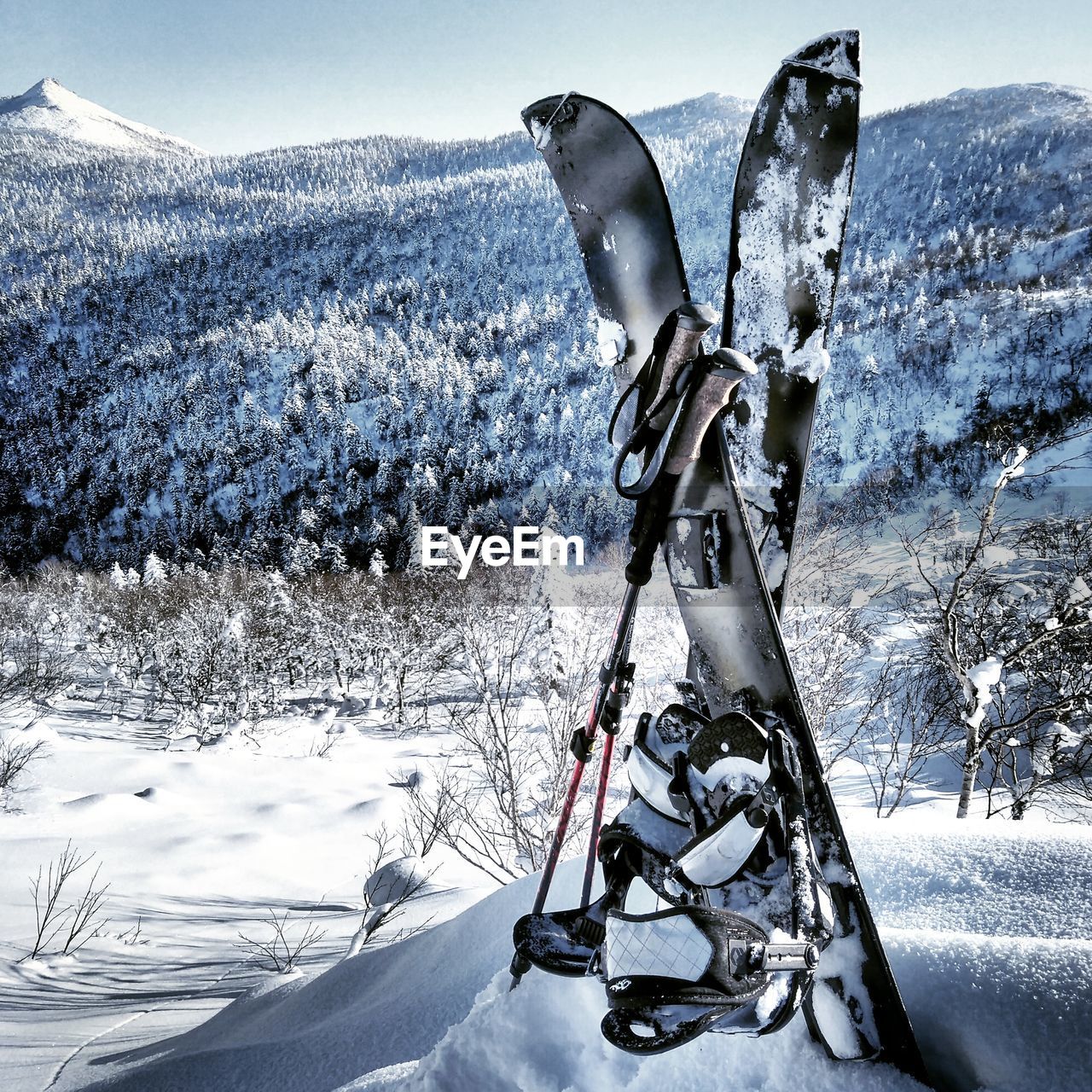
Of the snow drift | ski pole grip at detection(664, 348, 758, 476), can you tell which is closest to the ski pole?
ski pole grip at detection(664, 348, 758, 476)

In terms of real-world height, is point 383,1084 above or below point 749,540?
below

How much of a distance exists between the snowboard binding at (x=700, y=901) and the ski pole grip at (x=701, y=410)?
673 millimetres

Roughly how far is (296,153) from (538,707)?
22175cm

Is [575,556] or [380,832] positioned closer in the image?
[380,832]

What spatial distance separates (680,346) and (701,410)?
20 cm

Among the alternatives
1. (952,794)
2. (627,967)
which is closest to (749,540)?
(627,967)

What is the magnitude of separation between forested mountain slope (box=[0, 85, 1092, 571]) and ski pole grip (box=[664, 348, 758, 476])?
5792cm

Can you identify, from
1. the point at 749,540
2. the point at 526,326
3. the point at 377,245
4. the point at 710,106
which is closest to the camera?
the point at 749,540

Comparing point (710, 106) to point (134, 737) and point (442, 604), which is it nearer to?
point (442, 604)

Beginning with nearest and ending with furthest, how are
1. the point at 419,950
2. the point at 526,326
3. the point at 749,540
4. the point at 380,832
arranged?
the point at 749,540, the point at 419,950, the point at 380,832, the point at 526,326

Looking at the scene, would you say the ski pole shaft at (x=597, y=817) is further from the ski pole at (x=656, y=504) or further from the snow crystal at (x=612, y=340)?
the snow crystal at (x=612, y=340)

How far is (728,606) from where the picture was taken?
1739mm

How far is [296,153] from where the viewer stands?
19225 centimetres

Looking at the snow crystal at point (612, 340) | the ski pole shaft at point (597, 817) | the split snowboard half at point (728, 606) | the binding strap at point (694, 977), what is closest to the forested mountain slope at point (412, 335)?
the snow crystal at point (612, 340)
